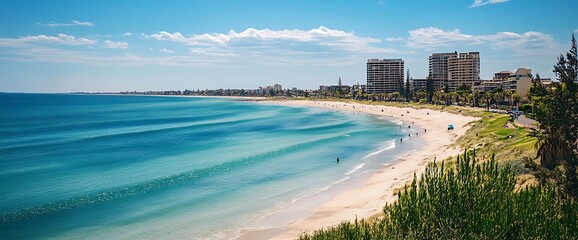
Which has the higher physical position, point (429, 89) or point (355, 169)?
point (429, 89)

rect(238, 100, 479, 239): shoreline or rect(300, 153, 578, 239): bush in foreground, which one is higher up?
rect(300, 153, 578, 239): bush in foreground

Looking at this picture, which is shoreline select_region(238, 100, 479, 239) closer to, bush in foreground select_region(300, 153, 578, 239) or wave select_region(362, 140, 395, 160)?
bush in foreground select_region(300, 153, 578, 239)

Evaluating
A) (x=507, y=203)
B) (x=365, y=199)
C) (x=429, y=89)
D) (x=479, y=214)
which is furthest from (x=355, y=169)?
(x=429, y=89)

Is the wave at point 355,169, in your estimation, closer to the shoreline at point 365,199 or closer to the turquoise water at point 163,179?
the turquoise water at point 163,179

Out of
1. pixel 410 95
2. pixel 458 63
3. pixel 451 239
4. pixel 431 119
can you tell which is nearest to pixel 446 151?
pixel 451 239

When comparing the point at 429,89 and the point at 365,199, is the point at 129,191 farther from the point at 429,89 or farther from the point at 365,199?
the point at 429,89

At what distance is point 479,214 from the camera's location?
543 inches

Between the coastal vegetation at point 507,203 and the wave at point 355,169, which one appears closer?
the coastal vegetation at point 507,203

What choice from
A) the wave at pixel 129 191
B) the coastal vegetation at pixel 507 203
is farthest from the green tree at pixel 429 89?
the coastal vegetation at pixel 507 203

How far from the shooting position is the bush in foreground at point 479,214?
13133mm

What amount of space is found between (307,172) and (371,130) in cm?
4207

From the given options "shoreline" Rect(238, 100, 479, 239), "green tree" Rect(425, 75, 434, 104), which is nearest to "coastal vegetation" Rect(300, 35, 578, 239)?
"shoreline" Rect(238, 100, 479, 239)

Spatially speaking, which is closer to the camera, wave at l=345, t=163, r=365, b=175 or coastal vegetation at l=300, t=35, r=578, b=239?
coastal vegetation at l=300, t=35, r=578, b=239

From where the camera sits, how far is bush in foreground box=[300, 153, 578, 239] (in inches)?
517
